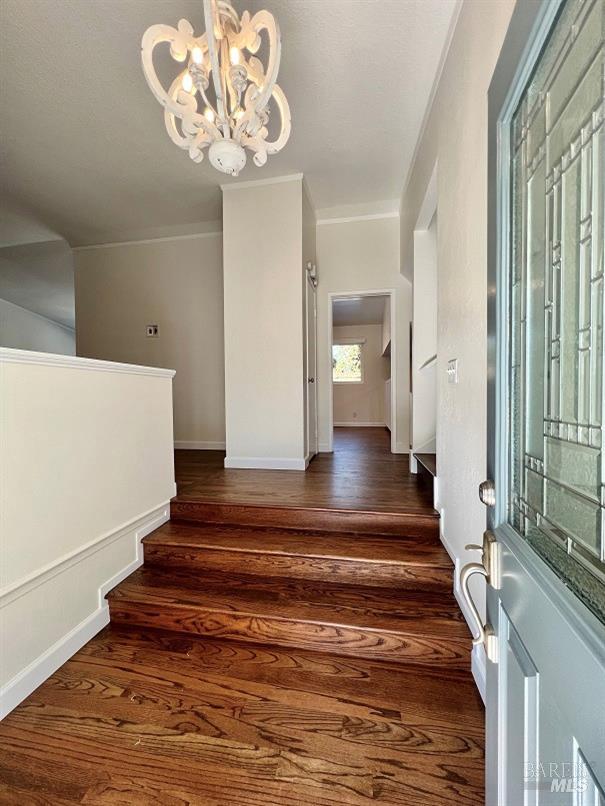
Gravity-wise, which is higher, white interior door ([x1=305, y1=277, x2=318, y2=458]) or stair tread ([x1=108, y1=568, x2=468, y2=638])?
white interior door ([x1=305, y1=277, x2=318, y2=458])

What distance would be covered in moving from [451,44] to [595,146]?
209 cm

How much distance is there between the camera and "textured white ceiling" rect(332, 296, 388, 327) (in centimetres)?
605

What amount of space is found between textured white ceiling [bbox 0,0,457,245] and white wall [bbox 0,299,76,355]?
4.43 meters

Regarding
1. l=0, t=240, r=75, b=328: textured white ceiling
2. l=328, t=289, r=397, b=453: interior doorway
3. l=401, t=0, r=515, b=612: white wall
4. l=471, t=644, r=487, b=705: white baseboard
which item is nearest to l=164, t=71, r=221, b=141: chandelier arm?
l=401, t=0, r=515, b=612: white wall

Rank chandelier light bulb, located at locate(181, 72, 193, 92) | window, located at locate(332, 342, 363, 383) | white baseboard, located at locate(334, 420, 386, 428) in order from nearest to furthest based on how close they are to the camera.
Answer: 1. chandelier light bulb, located at locate(181, 72, 193, 92)
2. white baseboard, located at locate(334, 420, 386, 428)
3. window, located at locate(332, 342, 363, 383)

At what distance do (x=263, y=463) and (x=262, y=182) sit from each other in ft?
9.11

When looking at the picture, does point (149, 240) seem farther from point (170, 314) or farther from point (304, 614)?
point (304, 614)

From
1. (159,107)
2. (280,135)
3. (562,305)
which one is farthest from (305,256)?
(562,305)

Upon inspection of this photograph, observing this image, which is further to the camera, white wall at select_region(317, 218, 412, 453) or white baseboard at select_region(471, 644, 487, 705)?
white wall at select_region(317, 218, 412, 453)

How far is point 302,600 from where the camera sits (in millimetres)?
1773

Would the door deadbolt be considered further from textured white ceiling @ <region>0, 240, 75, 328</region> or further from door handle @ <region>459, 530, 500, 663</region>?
textured white ceiling @ <region>0, 240, 75, 328</region>

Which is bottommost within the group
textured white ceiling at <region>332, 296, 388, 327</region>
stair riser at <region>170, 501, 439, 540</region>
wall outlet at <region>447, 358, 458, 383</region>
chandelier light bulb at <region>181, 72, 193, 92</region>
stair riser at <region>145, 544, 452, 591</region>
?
stair riser at <region>145, 544, 452, 591</region>

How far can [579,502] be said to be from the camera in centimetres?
55

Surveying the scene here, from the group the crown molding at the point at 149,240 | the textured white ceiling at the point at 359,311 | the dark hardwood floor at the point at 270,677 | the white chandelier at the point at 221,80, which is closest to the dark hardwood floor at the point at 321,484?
the dark hardwood floor at the point at 270,677
